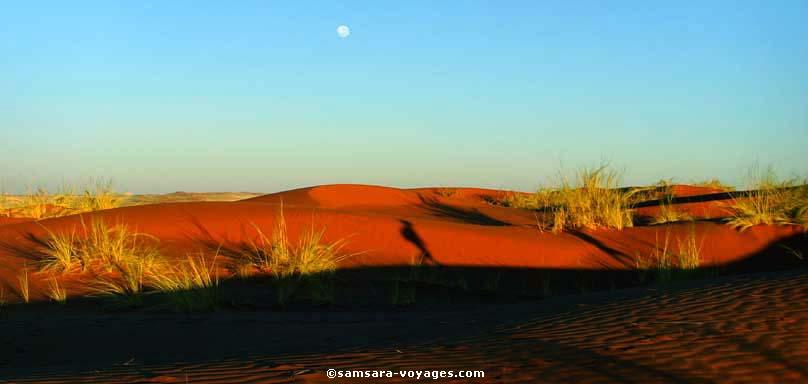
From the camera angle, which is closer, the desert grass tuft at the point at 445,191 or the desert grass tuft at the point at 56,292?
the desert grass tuft at the point at 56,292

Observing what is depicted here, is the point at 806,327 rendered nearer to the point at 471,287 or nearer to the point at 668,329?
the point at 668,329

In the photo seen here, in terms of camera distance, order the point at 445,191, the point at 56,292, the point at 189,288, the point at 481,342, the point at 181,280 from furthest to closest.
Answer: the point at 445,191, the point at 56,292, the point at 181,280, the point at 189,288, the point at 481,342

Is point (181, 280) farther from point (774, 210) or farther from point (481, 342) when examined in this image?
point (774, 210)

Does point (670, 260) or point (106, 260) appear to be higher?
point (106, 260)

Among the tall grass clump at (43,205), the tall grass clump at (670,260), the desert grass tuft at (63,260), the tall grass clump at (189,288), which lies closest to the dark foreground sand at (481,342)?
the tall grass clump at (189,288)

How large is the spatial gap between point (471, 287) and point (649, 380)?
6.03 meters

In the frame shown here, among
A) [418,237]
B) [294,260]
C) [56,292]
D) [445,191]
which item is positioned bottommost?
[56,292]

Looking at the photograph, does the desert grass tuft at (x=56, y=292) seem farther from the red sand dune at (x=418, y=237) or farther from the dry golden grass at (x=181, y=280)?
the dry golden grass at (x=181, y=280)

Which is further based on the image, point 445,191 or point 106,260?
point 445,191

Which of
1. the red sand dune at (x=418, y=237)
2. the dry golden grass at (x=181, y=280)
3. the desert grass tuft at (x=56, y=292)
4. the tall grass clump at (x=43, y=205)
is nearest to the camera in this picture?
the dry golden grass at (x=181, y=280)

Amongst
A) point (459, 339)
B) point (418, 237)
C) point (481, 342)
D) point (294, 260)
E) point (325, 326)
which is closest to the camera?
point (481, 342)

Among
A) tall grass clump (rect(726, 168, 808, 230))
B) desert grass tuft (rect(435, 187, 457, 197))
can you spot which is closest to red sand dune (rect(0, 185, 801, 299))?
tall grass clump (rect(726, 168, 808, 230))

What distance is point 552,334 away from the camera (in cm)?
438

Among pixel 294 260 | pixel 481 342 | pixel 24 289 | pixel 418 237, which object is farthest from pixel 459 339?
pixel 418 237
